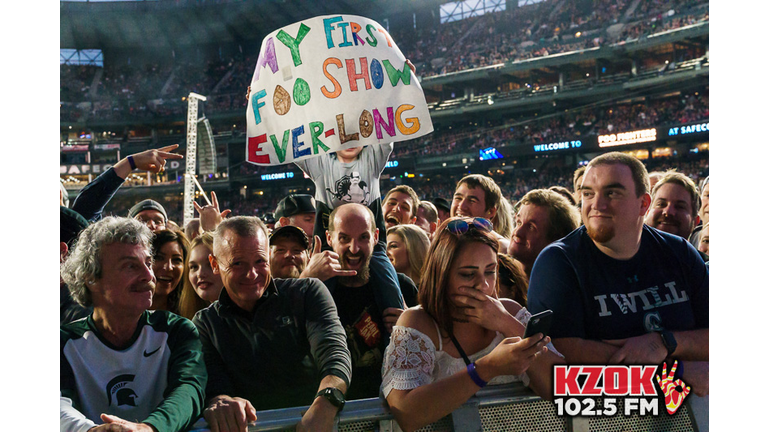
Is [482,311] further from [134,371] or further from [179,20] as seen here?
[179,20]

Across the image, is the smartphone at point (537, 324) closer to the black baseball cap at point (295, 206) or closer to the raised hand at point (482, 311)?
the raised hand at point (482, 311)

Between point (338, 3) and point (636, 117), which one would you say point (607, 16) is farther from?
point (338, 3)

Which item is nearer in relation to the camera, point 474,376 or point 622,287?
point 474,376

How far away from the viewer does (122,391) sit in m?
1.78

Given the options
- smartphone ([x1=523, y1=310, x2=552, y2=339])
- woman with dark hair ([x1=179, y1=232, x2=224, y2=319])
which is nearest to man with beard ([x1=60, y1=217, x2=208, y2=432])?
woman with dark hair ([x1=179, y1=232, x2=224, y2=319])

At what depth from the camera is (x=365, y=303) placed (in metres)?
2.46

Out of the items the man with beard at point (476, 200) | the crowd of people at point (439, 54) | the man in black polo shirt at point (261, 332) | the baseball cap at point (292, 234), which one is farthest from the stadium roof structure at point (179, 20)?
the man in black polo shirt at point (261, 332)

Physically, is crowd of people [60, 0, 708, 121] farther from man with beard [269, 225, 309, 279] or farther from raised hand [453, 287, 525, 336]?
raised hand [453, 287, 525, 336]

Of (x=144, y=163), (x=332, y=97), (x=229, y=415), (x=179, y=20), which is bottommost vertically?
(x=229, y=415)

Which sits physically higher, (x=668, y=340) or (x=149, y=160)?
(x=149, y=160)

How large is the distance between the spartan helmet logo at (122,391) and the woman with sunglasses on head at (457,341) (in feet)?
2.59

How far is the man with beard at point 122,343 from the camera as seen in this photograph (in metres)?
1.75

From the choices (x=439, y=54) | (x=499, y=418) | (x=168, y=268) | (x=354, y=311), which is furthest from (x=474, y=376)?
(x=439, y=54)

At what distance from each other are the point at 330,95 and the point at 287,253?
89 cm
